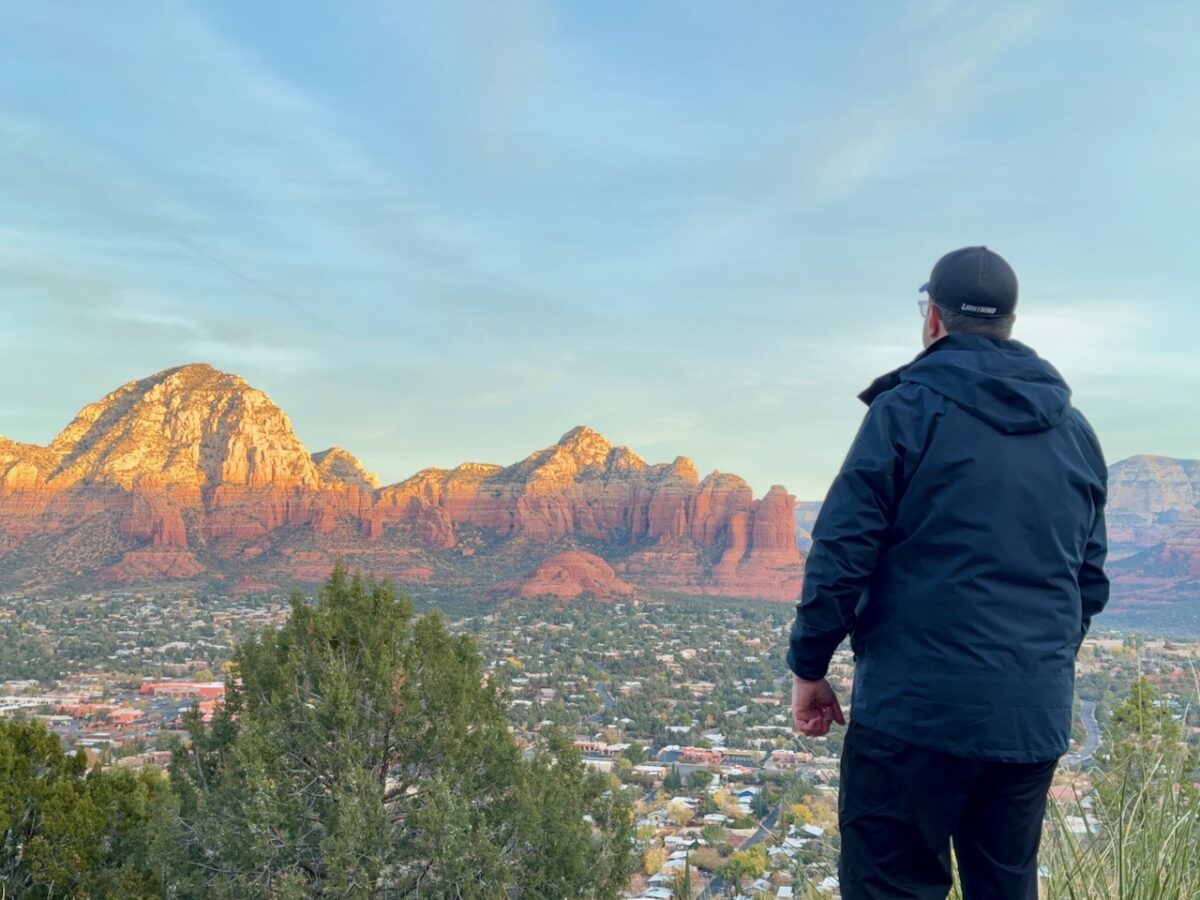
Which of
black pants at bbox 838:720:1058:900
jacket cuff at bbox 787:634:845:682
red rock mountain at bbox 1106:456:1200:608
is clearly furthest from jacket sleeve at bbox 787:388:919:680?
red rock mountain at bbox 1106:456:1200:608

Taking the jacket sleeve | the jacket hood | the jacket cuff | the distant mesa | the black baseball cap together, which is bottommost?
the distant mesa

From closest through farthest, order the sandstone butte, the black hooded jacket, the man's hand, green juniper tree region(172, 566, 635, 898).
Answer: the black hooded jacket, the man's hand, green juniper tree region(172, 566, 635, 898), the sandstone butte

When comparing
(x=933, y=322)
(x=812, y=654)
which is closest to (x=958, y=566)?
(x=812, y=654)

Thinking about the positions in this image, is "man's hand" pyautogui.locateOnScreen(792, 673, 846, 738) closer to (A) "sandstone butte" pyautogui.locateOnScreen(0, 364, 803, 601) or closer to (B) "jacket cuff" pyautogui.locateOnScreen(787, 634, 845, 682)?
(B) "jacket cuff" pyautogui.locateOnScreen(787, 634, 845, 682)

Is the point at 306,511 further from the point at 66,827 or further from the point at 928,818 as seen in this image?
the point at 928,818

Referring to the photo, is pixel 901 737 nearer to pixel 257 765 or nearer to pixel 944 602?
pixel 944 602

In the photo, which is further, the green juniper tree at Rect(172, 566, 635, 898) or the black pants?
the green juniper tree at Rect(172, 566, 635, 898)

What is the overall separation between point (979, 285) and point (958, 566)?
2.29ft

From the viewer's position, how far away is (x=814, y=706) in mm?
2297

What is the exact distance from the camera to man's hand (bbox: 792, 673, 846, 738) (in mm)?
2271

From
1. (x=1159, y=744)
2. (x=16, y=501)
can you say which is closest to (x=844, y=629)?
(x=1159, y=744)

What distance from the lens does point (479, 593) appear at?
7300 cm

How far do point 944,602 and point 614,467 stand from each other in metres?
105

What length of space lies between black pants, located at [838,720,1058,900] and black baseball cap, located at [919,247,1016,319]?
3.37 feet
